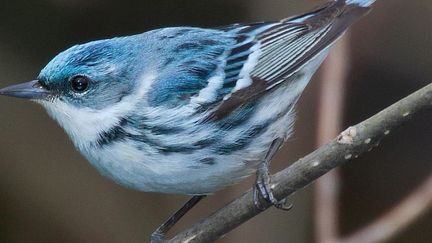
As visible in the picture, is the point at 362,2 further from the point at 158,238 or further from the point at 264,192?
the point at 158,238

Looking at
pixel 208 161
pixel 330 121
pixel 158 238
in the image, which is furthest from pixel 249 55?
pixel 158 238

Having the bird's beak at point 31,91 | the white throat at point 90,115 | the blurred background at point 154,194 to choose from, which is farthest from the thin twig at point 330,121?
the bird's beak at point 31,91

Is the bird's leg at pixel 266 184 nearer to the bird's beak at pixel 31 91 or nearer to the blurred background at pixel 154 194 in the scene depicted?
the bird's beak at pixel 31 91

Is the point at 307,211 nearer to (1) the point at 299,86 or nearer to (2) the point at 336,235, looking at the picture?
(2) the point at 336,235

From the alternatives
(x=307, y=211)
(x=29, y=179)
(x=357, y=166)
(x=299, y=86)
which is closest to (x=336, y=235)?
(x=299, y=86)

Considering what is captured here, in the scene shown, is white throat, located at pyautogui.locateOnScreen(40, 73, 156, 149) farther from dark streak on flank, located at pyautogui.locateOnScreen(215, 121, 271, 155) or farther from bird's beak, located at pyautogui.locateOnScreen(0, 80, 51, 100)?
dark streak on flank, located at pyautogui.locateOnScreen(215, 121, 271, 155)
